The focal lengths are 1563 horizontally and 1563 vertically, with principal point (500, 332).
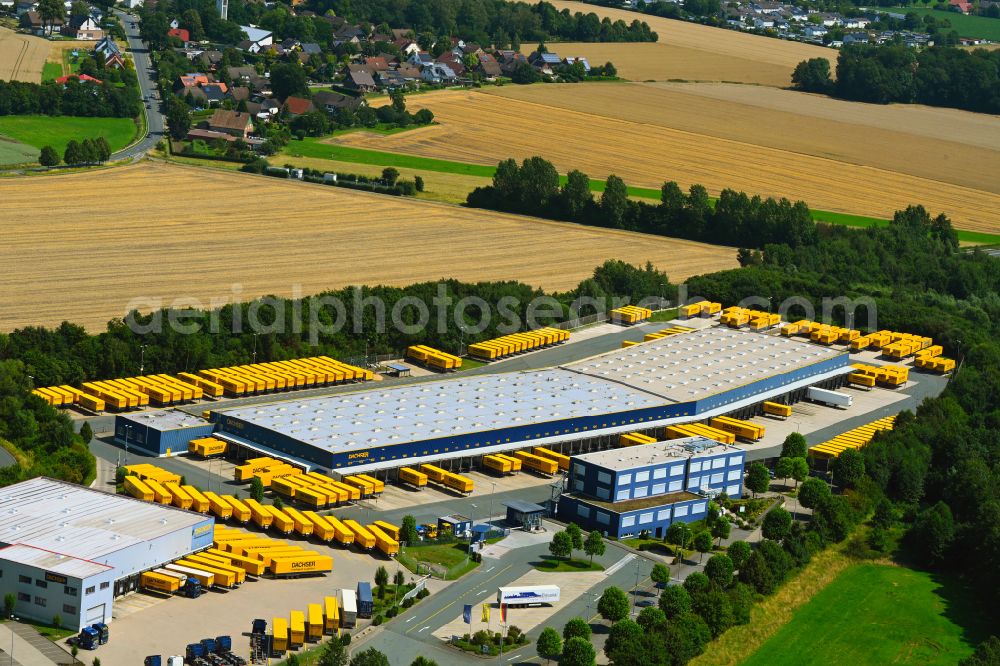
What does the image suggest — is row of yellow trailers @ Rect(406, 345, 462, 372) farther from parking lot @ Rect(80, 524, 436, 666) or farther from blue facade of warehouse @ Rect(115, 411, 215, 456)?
parking lot @ Rect(80, 524, 436, 666)

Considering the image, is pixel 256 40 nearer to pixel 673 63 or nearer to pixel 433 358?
pixel 673 63

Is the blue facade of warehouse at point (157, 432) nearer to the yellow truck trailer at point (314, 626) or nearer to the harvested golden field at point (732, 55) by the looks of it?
the yellow truck trailer at point (314, 626)

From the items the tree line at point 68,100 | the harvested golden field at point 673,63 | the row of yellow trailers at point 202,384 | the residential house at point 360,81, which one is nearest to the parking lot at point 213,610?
the row of yellow trailers at point 202,384

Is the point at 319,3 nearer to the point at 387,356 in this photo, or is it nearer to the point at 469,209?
the point at 469,209

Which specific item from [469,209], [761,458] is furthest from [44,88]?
[761,458]

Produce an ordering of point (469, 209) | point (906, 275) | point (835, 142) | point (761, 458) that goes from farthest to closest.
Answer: point (835, 142) → point (469, 209) → point (906, 275) → point (761, 458)

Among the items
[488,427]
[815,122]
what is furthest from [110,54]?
[488,427]

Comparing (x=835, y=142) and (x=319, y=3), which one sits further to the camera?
(x=319, y=3)
